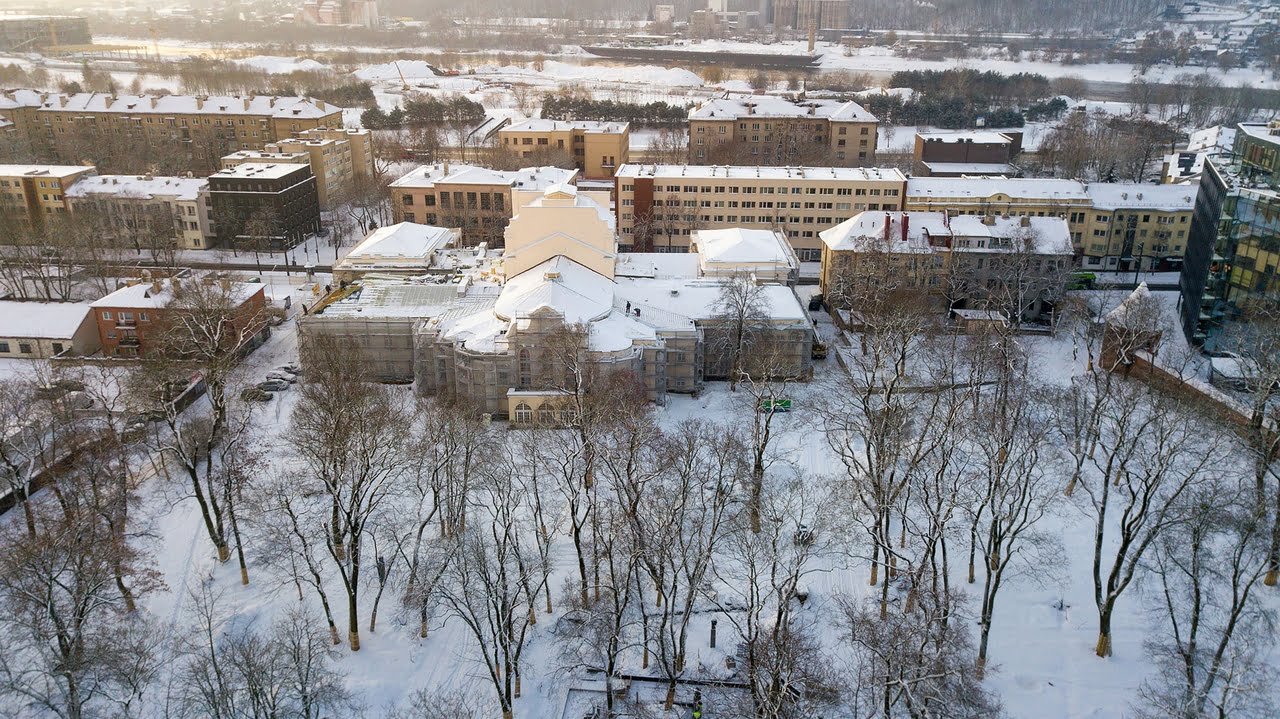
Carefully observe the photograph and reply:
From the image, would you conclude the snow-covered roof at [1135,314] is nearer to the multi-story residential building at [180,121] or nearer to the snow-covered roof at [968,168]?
the snow-covered roof at [968,168]

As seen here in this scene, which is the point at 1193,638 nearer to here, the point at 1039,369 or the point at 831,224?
the point at 1039,369

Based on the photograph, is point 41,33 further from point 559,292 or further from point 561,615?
point 561,615

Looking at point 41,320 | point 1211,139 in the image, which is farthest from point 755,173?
point 41,320

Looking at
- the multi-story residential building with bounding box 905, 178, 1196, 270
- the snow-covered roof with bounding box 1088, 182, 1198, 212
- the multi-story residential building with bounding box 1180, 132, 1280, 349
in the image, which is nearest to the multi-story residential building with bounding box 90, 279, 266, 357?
the multi-story residential building with bounding box 905, 178, 1196, 270

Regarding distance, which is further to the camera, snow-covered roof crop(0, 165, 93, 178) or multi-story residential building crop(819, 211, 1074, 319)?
snow-covered roof crop(0, 165, 93, 178)

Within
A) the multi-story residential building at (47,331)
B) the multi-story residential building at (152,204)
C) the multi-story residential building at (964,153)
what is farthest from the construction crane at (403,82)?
the multi-story residential building at (47,331)

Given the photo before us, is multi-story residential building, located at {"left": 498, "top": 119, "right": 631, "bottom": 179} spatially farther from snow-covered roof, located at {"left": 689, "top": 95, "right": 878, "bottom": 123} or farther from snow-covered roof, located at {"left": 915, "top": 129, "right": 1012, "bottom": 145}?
snow-covered roof, located at {"left": 915, "top": 129, "right": 1012, "bottom": 145}
